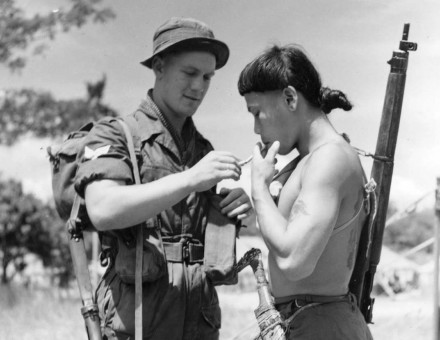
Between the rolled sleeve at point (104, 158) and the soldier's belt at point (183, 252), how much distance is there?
297 millimetres

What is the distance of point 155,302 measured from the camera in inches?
101

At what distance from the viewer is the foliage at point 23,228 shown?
77.2 ft

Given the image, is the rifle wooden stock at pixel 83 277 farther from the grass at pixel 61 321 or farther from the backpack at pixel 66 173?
the grass at pixel 61 321

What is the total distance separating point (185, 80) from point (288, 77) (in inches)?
19.8

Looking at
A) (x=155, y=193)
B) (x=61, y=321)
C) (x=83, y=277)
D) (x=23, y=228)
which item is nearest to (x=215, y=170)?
(x=155, y=193)

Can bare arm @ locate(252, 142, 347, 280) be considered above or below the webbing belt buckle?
above

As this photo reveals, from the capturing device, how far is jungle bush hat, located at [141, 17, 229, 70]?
2704 millimetres

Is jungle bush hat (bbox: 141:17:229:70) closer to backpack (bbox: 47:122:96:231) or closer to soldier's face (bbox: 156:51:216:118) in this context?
soldier's face (bbox: 156:51:216:118)

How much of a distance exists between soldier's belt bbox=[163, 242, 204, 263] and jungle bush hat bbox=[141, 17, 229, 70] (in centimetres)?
76

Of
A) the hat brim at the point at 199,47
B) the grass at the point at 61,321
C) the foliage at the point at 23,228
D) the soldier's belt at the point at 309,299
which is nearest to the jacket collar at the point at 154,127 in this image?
the hat brim at the point at 199,47

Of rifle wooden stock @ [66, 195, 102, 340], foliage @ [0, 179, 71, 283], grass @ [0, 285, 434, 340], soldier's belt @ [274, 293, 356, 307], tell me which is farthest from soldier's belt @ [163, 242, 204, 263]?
foliage @ [0, 179, 71, 283]

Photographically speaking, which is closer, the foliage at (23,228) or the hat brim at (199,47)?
the hat brim at (199,47)

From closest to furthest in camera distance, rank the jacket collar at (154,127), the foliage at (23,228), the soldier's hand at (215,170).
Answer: the soldier's hand at (215,170) → the jacket collar at (154,127) → the foliage at (23,228)

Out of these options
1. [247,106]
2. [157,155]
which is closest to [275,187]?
[247,106]
